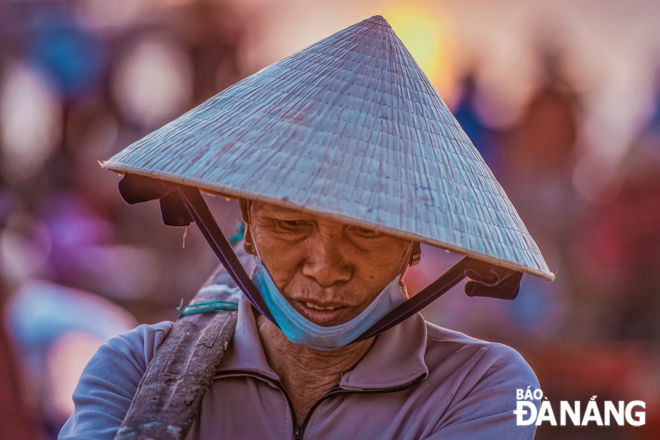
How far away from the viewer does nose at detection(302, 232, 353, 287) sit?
1444 millimetres

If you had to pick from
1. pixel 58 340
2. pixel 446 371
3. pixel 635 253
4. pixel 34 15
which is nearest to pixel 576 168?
pixel 635 253

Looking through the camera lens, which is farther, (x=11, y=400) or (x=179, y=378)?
(x=11, y=400)

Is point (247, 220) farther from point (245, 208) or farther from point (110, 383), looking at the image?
point (110, 383)

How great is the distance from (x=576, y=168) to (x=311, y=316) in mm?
8885

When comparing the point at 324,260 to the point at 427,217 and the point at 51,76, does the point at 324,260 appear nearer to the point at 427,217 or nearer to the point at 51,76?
the point at 427,217

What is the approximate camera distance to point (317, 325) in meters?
1.53

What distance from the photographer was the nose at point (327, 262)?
1444 mm

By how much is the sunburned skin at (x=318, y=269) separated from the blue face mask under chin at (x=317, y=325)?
0.05 feet

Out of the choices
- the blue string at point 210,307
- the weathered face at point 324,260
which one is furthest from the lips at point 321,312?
the blue string at point 210,307

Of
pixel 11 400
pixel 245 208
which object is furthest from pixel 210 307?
pixel 11 400

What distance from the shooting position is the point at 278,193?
3.84 feet

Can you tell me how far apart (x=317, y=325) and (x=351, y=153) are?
48cm

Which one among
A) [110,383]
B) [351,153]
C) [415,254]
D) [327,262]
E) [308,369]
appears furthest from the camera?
[415,254]

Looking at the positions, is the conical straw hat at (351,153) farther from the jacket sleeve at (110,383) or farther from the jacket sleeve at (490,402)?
the jacket sleeve at (110,383)
